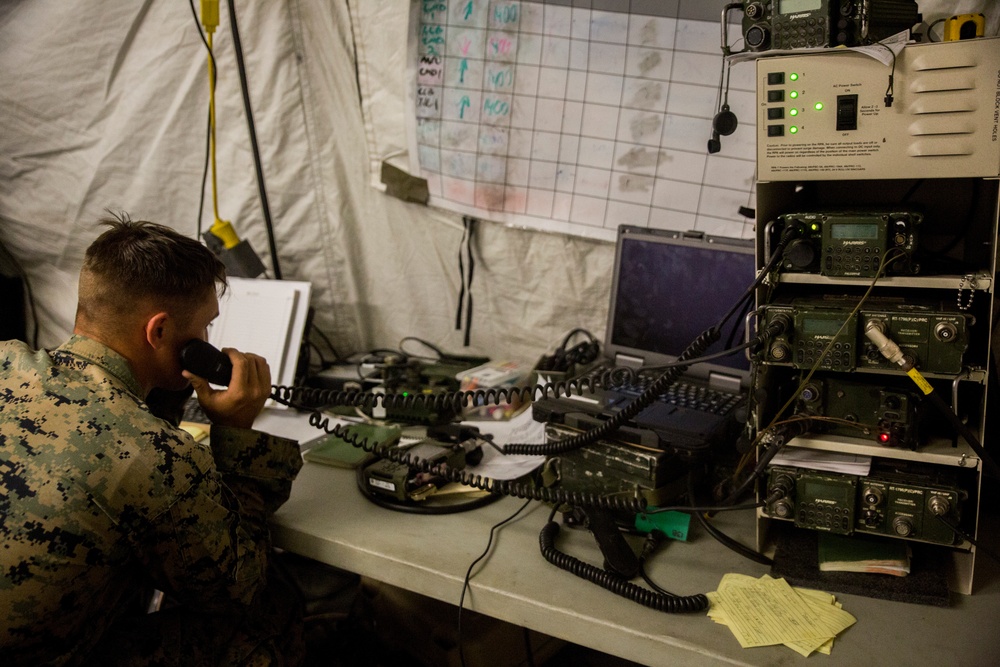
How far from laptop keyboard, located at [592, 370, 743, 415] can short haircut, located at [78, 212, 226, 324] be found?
792mm

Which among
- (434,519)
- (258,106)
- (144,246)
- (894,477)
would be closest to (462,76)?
(258,106)

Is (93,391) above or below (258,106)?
below

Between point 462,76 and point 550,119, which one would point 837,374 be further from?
point 462,76

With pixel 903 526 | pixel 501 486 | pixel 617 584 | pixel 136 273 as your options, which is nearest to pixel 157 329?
pixel 136 273

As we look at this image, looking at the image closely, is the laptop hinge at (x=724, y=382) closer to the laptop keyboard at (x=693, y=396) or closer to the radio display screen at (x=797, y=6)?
the laptop keyboard at (x=693, y=396)

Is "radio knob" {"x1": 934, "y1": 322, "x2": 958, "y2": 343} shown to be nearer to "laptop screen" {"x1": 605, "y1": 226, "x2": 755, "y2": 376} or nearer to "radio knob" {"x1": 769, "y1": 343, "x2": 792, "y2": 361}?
"radio knob" {"x1": 769, "y1": 343, "x2": 792, "y2": 361}

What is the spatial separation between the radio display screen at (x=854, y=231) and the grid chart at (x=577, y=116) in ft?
1.96

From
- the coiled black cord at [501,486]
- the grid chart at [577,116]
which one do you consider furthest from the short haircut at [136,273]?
the grid chart at [577,116]

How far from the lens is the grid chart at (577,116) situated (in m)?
1.81

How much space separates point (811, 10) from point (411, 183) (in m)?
1.29

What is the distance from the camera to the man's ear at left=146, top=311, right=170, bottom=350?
1319mm

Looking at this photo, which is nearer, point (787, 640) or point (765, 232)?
point (787, 640)

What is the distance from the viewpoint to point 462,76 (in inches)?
81.7

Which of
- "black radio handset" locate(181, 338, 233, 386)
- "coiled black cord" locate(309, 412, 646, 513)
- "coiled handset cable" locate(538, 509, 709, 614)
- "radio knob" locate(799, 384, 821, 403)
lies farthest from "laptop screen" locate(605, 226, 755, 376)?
"black radio handset" locate(181, 338, 233, 386)
